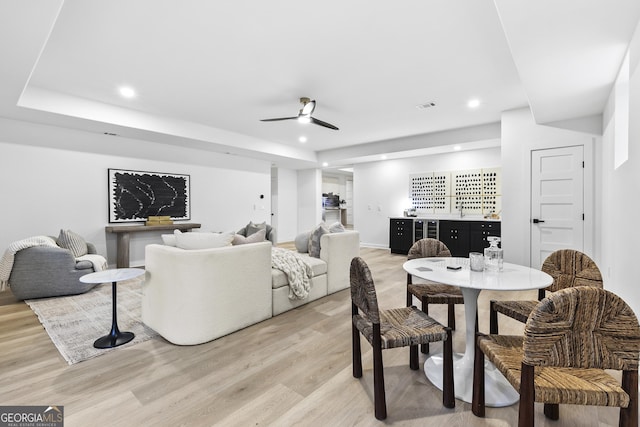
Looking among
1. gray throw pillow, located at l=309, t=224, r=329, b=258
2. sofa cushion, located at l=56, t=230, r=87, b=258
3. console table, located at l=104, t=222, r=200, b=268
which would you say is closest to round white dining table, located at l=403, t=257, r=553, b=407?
gray throw pillow, located at l=309, t=224, r=329, b=258

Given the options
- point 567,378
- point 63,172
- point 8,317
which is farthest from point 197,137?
point 567,378

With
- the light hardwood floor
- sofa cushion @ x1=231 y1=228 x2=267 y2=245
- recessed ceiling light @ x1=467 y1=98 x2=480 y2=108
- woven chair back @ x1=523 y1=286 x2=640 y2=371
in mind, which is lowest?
the light hardwood floor

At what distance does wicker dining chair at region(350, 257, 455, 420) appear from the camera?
1.61m

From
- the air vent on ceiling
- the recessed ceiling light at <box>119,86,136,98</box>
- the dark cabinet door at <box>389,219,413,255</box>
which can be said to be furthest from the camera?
the dark cabinet door at <box>389,219,413,255</box>

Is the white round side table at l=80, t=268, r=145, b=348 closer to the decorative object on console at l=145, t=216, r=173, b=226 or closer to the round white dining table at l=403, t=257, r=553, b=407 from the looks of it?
the round white dining table at l=403, t=257, r=553, b=407

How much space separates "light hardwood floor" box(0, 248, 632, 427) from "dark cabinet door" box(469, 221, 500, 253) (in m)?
3.35

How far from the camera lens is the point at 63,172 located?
475cm

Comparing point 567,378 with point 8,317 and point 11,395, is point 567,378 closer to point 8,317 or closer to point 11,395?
point 11,395

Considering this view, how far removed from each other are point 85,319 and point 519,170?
19.1 feet

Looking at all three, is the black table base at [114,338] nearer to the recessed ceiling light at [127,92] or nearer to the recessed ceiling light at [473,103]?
the recessed ceiling light at [127,92]

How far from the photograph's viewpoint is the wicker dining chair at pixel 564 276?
1.95m

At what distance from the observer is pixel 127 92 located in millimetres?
3838

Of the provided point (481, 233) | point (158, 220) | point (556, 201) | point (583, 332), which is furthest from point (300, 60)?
point (481, 233)

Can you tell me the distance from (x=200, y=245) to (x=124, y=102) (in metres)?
2.92
